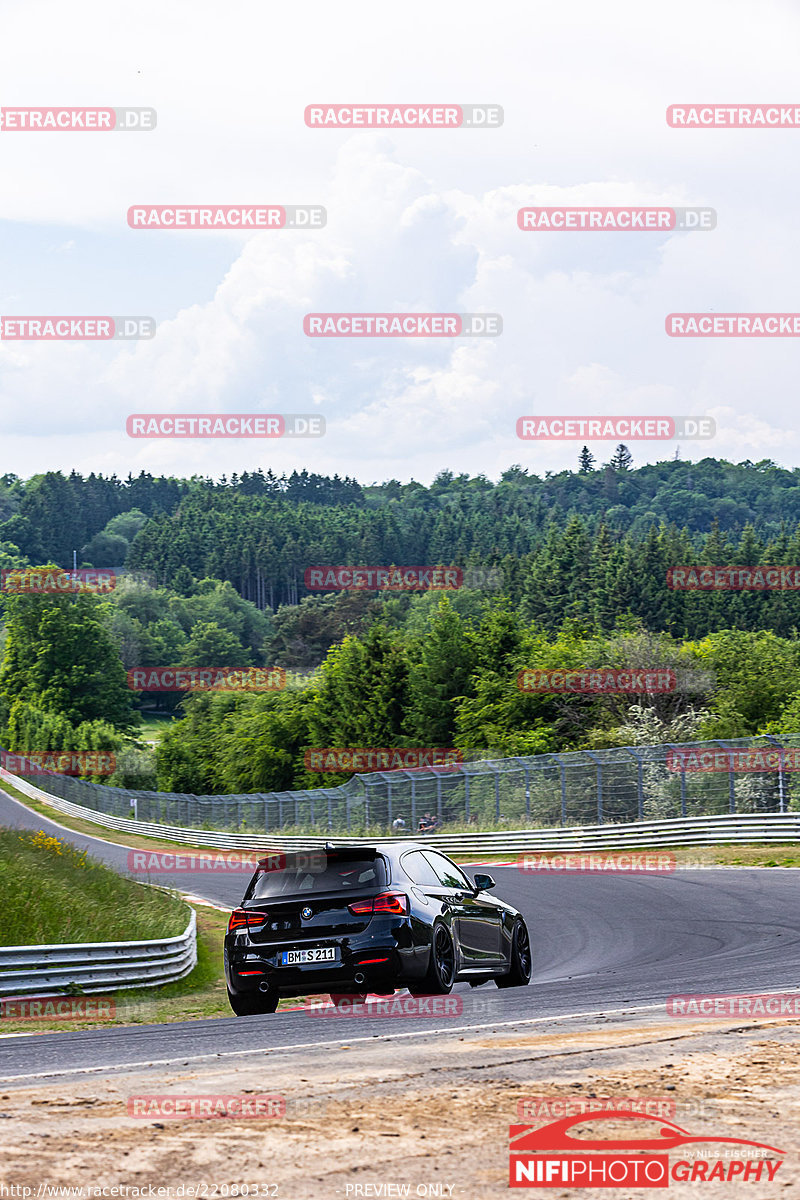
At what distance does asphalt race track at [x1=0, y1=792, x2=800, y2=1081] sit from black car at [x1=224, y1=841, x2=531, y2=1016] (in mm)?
361

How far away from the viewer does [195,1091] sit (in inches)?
242

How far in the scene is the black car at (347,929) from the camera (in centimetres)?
1033

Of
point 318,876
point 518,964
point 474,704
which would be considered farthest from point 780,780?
point 474,704

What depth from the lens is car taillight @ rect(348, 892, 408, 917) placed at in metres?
10.4

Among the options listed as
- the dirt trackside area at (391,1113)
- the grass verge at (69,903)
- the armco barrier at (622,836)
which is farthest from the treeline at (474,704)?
the dirt trackside area at (391,1113)

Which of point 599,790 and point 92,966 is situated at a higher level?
point 92,966

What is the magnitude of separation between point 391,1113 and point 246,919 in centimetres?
546

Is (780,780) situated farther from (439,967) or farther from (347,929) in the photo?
(347,929)

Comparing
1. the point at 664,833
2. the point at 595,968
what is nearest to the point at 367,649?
the point at 664,833

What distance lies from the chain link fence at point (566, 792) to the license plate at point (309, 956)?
18949 millimetres

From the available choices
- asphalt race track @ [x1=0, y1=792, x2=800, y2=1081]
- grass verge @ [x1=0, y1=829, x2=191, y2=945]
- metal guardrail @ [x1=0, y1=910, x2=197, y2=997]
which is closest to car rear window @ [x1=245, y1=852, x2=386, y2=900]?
asphalt race track @ [x1=0, y1=792, x2=800, y2=1081]

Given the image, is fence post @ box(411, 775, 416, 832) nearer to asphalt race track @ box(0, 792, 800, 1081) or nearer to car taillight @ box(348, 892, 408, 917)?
asphalt race track @ box(0, 792, 800, 1081)

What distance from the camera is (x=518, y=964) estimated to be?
12539 millimetres

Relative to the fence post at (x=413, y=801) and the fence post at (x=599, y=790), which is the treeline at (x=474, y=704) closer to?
the fence post at (x=599, y=790)
